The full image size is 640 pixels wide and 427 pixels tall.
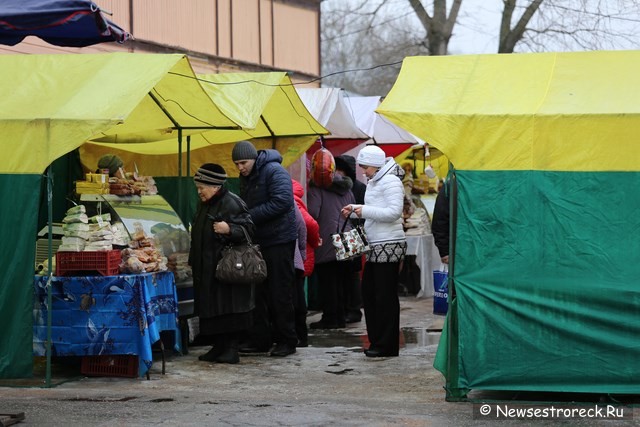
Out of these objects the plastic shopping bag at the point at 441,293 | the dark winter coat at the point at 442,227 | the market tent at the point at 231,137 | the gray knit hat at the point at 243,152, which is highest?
the market tent at the point at 231,137

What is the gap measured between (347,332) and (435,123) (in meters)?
5.09

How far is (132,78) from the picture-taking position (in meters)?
8.53

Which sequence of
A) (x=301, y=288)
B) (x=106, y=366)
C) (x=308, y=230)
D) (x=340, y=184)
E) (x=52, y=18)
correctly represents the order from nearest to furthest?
1. (x=52, y=18)
2. (x=106, y=366)
3. (x=301, y=288)
4. (x=308, y=230)
5. (x=340, y=184)

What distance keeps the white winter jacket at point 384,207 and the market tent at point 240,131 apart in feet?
4.57

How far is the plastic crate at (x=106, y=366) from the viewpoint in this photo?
352 inches

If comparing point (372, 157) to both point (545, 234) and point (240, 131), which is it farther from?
point (240, 131)

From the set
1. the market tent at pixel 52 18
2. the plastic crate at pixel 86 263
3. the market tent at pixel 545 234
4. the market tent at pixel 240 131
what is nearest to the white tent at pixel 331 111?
the market tent at pixel 240 131

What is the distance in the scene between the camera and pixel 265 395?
8164 millimetres

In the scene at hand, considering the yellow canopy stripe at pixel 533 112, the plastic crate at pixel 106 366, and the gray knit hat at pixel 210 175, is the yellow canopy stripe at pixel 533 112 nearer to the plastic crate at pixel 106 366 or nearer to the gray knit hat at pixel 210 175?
the gray knit hat at pixel 210 175

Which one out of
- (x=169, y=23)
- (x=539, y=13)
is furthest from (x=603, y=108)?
(x=539, y=13)

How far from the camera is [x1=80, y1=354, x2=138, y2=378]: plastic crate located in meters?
8.94

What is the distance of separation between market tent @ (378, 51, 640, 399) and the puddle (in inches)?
134

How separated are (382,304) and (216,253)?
1.57 meters

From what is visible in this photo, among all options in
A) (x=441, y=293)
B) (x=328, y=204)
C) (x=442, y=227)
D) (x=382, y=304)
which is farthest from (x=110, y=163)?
(x=441, y=293)
